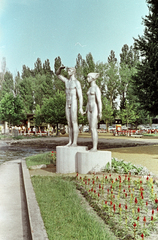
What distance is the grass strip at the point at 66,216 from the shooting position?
370 cm

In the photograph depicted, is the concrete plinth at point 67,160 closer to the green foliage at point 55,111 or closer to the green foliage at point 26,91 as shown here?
the green foliage at point 55,111

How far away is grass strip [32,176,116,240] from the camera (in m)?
3.70

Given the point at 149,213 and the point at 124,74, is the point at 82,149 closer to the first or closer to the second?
the point at 149,213

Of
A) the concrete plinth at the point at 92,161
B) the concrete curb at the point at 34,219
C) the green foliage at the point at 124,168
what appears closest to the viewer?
the concrete curb at the point at 34,219

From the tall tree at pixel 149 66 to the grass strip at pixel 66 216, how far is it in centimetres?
1127

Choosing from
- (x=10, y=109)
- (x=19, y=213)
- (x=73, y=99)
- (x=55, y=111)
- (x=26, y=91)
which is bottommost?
(x=19, y=213)

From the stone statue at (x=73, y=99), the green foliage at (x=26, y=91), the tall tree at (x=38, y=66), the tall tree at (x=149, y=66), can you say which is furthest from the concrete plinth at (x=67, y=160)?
the tall tree at (x=38, y=66)

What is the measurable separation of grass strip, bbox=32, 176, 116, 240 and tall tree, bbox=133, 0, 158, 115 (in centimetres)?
1127

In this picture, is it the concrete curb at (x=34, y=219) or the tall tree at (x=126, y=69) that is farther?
the tall tree at (x=126, y=69)

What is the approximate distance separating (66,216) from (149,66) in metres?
13.4

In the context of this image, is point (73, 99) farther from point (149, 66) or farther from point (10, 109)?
point (10, 109)

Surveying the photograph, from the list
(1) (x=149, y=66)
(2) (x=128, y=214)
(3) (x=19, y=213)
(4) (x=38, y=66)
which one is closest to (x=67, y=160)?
(3) (x=19, y=213)

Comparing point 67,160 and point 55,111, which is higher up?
point 55,111

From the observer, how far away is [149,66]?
16344mm
